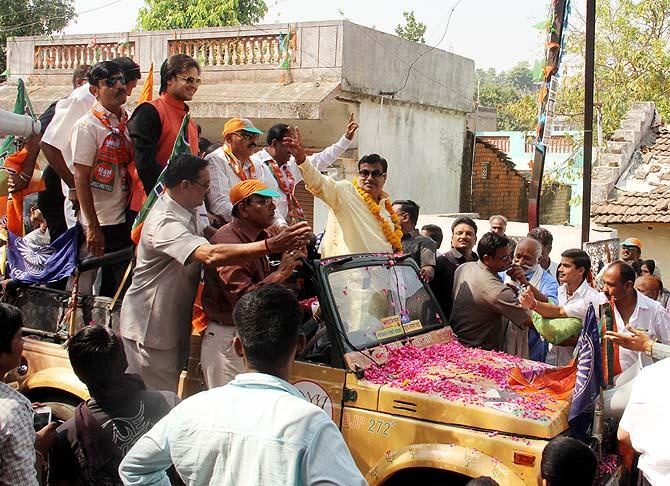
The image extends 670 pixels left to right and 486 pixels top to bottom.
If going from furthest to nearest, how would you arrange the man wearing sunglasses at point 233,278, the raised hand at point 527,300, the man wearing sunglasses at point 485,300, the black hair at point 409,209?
the black hair at point 409,209 < the man wearing sunglasses at point 485,300 < the raised hand at point 527,300 < the man wearing sunglasses at point 233,278

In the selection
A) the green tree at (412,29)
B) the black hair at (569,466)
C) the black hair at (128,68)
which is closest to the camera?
the black hair at (569,466)

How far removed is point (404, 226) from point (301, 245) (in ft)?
9.26

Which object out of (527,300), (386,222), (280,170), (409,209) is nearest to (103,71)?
(280,170)

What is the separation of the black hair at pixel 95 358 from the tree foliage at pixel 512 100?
9.75 meters

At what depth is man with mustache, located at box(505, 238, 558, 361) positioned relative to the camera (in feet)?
18.8

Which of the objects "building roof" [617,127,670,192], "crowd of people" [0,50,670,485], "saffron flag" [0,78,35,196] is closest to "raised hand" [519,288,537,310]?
"crowd of people" [0,50,670,485]

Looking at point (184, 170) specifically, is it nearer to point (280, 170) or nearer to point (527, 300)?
point (280, 170)

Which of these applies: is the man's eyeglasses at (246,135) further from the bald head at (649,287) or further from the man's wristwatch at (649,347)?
the bald head at (649,287)

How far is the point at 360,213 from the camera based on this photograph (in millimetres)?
5961

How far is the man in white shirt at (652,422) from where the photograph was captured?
320 centimetres

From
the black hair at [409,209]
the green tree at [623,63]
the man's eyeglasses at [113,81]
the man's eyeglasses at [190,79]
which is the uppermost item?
the green tree at [623,63]

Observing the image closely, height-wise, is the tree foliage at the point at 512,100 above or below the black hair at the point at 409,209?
above

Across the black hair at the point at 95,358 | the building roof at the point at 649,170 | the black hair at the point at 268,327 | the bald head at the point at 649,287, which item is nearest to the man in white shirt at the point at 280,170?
the black hair at the point at 95,358

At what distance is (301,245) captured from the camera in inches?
160
